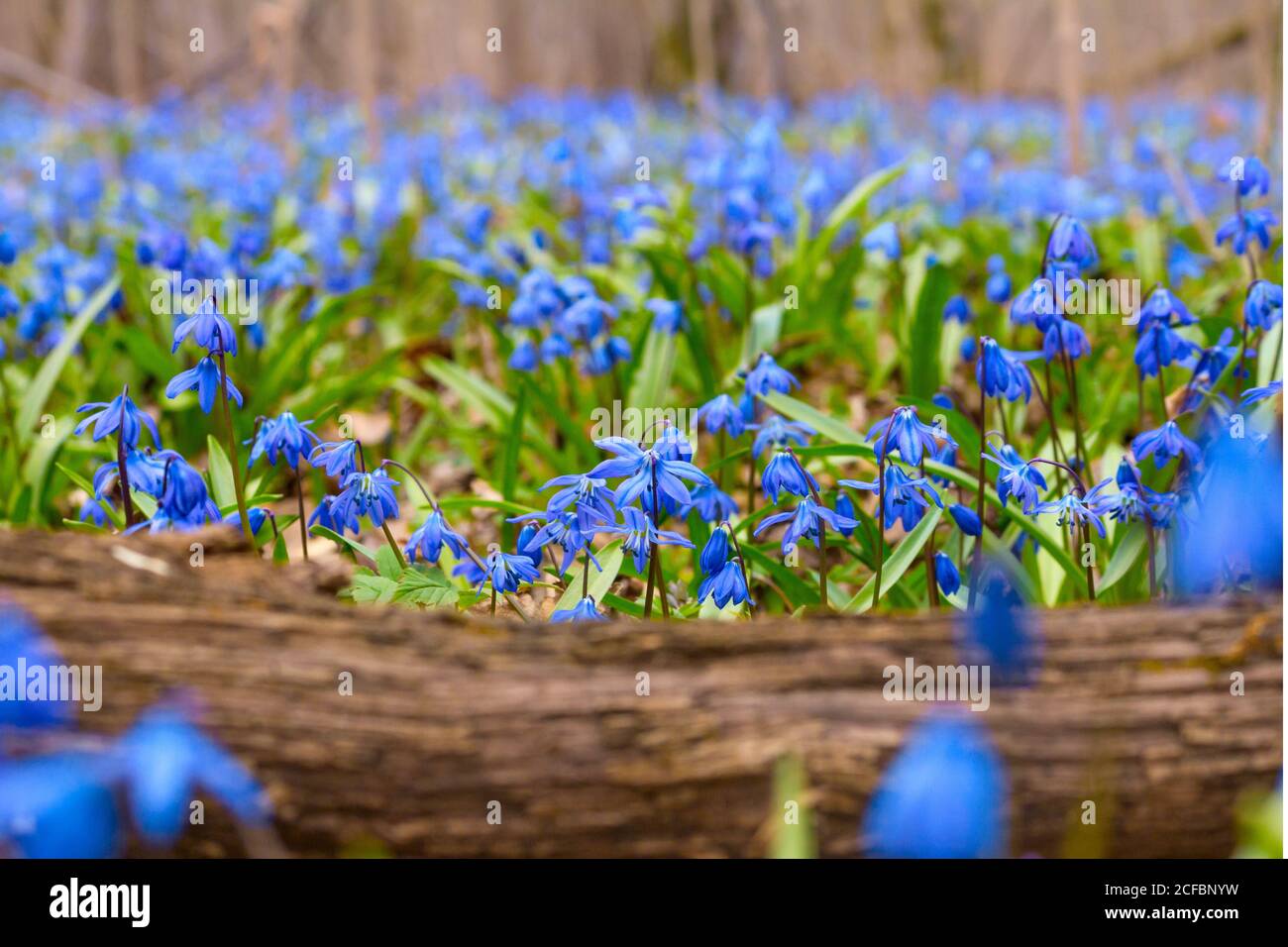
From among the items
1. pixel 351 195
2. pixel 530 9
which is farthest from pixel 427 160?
pixel 530 9

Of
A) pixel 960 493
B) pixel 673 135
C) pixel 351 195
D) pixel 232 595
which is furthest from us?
pixel 673 135

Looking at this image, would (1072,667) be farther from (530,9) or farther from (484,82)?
(530,9)

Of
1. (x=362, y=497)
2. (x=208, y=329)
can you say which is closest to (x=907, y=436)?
(x=362, y=497)

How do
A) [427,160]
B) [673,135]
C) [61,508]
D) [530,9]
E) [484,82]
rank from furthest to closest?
[530,9]
[484,82]
[673,135]
[427,160]
[61,508]

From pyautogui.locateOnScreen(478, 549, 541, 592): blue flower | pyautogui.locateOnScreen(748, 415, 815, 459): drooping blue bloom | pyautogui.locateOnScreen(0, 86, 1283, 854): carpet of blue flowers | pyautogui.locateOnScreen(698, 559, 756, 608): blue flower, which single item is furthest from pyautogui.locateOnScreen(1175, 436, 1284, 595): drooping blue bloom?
pyautogui.locateOnScreen(478, 549, 541, 592): blue flower

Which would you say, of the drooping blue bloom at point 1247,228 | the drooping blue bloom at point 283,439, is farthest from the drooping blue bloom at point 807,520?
the drooping blue bloom at point 1247,228

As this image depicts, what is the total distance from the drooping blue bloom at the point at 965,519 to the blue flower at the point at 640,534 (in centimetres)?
50

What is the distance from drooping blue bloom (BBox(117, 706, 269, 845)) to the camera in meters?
1.21

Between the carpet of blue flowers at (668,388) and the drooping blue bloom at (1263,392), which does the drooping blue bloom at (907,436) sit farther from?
the drooping blue bloom at (1263,392)

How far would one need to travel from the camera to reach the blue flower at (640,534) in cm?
204

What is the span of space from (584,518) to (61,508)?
226 cm

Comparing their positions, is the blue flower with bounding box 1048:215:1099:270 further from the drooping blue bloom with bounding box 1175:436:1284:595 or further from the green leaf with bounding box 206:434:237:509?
the green leaf with bounding box 206:434:237:509

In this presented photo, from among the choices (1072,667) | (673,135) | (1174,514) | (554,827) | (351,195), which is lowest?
(554,827)

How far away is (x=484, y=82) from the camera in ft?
49.7
